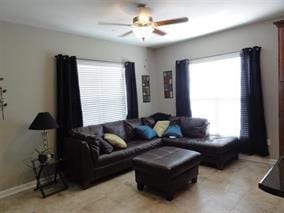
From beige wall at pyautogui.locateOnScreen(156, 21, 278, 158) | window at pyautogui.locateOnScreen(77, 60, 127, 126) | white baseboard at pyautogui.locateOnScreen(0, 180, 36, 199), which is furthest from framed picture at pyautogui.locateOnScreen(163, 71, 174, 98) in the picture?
white baseboard at pyautogui.locateOnScreen(0, 180, 36, 199)

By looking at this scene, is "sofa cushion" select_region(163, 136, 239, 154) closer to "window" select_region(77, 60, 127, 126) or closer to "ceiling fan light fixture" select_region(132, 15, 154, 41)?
"window" select_region(77, 60, 127, 126)

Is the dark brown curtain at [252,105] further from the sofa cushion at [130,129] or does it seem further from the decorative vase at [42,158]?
the decorative vase at [42,158]

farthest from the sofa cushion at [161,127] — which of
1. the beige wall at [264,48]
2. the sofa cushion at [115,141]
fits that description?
the beige wall at [264,48]

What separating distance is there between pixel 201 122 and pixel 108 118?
205 centimetres

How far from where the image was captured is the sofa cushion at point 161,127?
485 centimetres

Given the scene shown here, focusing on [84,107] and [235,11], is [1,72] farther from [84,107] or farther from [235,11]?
[235,11]

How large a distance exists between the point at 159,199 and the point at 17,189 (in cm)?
227

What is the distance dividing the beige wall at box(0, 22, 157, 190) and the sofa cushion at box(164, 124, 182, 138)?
2.34 metres

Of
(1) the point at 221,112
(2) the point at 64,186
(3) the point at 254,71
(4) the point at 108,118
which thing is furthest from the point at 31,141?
(3) the point at 254,71

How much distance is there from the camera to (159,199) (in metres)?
2.95

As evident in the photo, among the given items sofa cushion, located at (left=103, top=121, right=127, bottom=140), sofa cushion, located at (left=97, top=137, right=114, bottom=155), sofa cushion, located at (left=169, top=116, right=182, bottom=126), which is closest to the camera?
sofa cushion, located at (left=97, top=137, right=114, bottom=155)

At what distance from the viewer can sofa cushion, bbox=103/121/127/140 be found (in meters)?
4.39

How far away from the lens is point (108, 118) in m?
4.85

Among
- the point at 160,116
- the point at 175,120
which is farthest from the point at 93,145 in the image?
the point at 160,116
